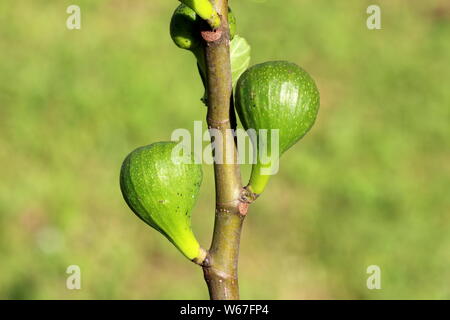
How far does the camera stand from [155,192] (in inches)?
35.9

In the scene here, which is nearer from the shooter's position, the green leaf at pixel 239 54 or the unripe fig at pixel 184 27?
the unripe fig at pixel 184 27

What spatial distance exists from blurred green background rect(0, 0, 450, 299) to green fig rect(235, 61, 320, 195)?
2.58 metres

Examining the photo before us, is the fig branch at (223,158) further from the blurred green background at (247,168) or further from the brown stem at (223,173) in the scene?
the blurred green background at (247,168)

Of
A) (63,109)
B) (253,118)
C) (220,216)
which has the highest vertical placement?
(63,109)

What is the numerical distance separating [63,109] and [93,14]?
1.14 metres

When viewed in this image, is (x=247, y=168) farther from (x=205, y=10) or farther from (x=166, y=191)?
(x=205, y=10)

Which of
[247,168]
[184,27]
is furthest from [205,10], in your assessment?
[247,168]

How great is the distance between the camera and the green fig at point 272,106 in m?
0.87

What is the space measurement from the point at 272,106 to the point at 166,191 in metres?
0.18

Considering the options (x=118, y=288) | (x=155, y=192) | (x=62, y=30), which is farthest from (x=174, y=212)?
(x=62, y=30)

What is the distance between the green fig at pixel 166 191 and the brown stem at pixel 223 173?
52 millimetres

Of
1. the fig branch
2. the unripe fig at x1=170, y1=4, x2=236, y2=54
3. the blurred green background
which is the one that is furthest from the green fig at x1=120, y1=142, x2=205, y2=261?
the blurred green background

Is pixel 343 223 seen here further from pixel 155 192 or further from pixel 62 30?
pixel 155 192

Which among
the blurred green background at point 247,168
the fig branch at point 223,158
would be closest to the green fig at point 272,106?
the fig branch at point 223,158
